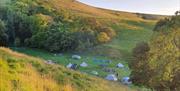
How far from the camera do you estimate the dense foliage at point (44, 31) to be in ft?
231

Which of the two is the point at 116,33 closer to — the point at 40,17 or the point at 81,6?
the point at 40,17

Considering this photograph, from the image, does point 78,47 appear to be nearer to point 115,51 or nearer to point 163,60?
point 115,51

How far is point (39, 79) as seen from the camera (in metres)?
12.2

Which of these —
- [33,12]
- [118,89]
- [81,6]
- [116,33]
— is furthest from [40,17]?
[118,89]

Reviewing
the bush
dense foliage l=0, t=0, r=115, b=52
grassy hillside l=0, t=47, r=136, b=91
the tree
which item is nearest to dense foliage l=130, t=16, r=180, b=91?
grassy hillside l=0, t=47, r=136, b=91

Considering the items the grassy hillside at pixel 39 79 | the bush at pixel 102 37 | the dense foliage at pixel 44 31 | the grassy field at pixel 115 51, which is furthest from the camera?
Result: the bush at pixel 102 37

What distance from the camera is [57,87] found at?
1234 centimetres

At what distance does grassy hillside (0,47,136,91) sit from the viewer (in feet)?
36.6

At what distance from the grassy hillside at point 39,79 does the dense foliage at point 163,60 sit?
8118mm

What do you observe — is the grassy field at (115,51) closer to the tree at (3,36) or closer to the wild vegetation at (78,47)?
the wild vegetation at (78,47)

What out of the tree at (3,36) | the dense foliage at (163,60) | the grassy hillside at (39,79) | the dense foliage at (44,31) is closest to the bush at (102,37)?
the dense foliage at (44,31)

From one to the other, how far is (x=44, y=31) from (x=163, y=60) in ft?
163

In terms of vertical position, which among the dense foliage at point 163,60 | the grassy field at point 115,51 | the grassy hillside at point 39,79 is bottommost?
the grassy field at point 115,51

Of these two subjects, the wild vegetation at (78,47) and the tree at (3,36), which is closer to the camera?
the wild vegetation at (78,47)
